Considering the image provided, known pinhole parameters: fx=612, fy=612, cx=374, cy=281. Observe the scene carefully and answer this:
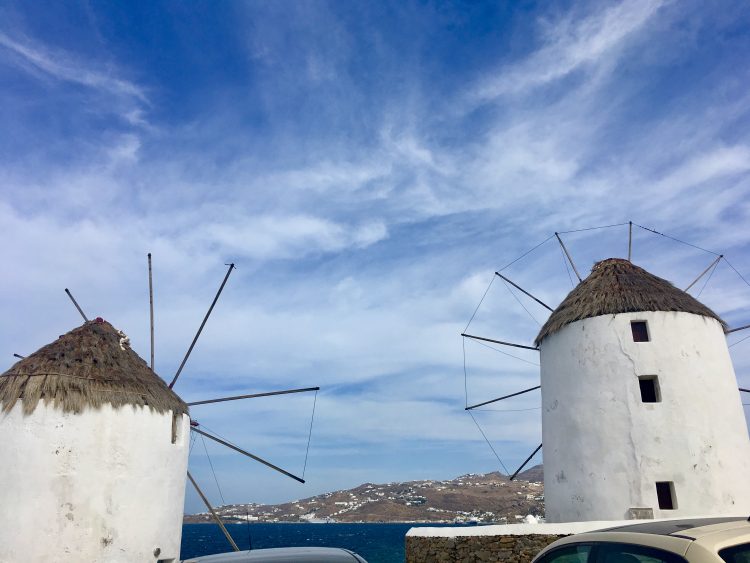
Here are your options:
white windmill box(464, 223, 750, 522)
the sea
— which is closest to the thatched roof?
the sea

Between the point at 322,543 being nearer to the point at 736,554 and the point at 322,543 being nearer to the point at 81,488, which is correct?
the point at 81,488

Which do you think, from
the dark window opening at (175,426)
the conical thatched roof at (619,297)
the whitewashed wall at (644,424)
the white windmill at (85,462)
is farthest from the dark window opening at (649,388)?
the dark window opening at (175,426)

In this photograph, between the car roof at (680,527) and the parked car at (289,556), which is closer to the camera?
the car roof at (680,527)


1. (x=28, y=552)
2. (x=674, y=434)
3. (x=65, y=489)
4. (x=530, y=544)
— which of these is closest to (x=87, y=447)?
(x=65, y=489)

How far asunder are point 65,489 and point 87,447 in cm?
85

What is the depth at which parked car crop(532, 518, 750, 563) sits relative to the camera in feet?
10.5

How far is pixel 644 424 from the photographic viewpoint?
14.4 meters

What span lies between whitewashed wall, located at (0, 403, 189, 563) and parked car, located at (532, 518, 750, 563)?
34.3 ft

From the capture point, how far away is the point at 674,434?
14242mm

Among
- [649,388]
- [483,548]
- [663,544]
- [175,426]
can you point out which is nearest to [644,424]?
[649,388]

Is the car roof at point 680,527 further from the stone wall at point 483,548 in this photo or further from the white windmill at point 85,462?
the white windmill at point 85,462

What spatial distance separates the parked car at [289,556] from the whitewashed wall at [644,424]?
1166cm

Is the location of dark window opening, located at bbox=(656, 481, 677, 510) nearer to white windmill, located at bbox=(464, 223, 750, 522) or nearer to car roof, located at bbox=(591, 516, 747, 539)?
white windmill, located at bbox=(464, 223, 750, 522)

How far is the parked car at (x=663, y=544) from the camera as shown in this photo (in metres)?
3.21
